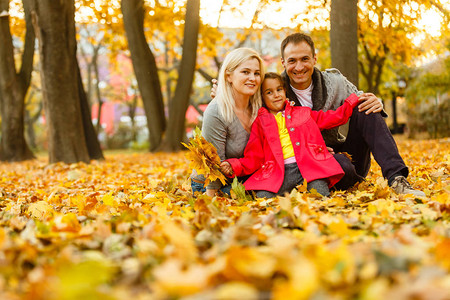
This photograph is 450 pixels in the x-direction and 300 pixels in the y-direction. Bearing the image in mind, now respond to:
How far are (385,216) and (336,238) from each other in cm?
59

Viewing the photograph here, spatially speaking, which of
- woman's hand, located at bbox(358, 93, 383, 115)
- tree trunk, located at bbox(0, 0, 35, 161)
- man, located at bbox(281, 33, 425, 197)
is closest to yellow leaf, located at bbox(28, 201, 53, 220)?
man, located at bbox(281, 33, 425, 197)

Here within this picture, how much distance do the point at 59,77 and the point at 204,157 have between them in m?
5.45

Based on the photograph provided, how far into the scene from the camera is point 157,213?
8.56ft

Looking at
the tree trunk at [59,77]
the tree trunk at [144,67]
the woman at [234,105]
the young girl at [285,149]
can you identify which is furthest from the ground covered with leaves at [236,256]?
the tree trunk at [144,67]

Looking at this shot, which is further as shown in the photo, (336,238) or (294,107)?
(294,107)

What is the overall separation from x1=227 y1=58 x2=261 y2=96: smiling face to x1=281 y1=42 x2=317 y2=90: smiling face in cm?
37

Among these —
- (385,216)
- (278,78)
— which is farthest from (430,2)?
(385,216)

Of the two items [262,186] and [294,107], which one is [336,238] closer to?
[262,186]

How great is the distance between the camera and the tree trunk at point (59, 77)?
798cm

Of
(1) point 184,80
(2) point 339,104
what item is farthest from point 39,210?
(1) point 184,80

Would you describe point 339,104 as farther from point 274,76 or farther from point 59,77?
point 59,77

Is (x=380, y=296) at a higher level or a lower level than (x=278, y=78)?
lower

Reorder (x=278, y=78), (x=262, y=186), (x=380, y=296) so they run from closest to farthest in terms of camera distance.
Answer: (x=380, y=296) → (x=262, y=186) → (x=278, y=78)

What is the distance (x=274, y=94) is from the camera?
3.87 m
